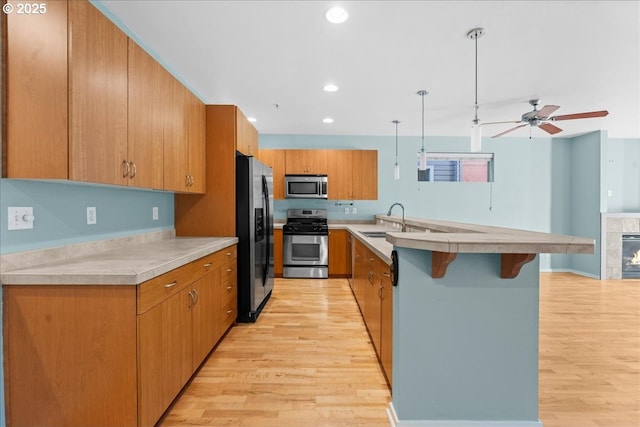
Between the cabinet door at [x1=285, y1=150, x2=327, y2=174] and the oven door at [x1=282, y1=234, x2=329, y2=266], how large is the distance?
120 cm

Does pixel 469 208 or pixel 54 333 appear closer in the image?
pixel 54 333

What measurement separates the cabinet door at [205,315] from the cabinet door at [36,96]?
1.06 m

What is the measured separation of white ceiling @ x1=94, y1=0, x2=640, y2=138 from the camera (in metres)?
2.08

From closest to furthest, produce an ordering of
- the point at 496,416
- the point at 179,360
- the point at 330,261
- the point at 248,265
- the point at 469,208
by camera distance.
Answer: the point at 496,416 → the point at 179,360 → the point at 248,265 → the point at 330,261 → the point at 469,208

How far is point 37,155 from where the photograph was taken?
1404 mm

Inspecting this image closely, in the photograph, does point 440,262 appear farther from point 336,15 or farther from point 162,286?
point 336,15

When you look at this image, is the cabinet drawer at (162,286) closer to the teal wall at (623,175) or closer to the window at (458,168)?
the window at (458,168)

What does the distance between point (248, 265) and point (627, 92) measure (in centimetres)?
492

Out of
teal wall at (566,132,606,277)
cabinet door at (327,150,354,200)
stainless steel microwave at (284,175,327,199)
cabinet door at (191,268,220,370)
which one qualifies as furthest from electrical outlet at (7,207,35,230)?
teal wall at (566,132,606,277)

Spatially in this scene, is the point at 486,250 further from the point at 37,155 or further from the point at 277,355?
the point at 37,155

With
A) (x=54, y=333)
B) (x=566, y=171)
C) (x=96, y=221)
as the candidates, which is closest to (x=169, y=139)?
(x=96, y=221)

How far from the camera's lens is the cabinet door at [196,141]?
2.64m

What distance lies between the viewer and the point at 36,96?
54.6 inches

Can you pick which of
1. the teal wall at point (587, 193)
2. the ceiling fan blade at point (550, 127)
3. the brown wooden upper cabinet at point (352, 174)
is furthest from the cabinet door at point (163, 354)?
the teal wall at point (587, 193)
